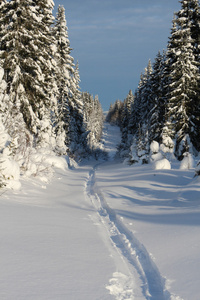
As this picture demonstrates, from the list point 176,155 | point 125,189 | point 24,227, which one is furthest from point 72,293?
point 176,155

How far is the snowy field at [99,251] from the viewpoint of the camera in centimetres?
290

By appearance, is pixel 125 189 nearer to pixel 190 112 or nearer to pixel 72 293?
pixel 72 293

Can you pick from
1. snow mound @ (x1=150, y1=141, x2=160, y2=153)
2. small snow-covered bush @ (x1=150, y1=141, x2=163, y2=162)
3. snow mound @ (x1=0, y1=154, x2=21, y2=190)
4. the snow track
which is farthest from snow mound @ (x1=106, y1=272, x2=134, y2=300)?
snow mound @ (x1=150, y1=141, x2=160, y2=153)

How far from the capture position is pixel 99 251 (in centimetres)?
428

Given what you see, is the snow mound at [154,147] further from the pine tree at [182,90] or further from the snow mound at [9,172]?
the snow mound at [9,172]

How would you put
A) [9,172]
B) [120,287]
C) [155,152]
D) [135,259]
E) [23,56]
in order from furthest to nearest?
[155,152] < [23,56] < [9,172] < [135,259] < [120,287]

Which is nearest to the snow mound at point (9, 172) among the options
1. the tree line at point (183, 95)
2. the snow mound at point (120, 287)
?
the snow mound at point (120, 287)

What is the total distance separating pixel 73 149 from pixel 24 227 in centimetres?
Result: 3029

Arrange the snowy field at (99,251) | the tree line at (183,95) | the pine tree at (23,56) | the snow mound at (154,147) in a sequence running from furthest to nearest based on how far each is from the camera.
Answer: the tree line at (183,95), the snow mound at (154,147), the pine tree at (23,56), the snowy field at (99,251)

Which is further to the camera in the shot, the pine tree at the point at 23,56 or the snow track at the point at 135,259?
the pine tree at the point at 23,56

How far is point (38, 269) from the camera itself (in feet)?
10.4

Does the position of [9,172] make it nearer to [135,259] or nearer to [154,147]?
[135,259]

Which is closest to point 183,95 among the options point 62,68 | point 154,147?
point 154,147

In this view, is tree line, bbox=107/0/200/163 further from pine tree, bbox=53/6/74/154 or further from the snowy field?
the snowy field
